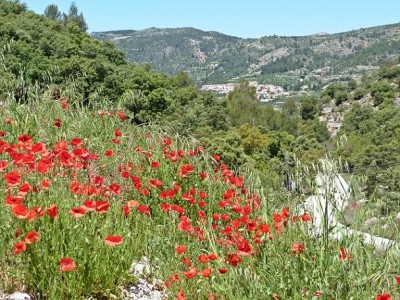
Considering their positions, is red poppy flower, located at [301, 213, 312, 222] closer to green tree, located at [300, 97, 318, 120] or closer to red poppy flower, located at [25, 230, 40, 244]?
red poppy flower, located at [25, 230, 40, 244]

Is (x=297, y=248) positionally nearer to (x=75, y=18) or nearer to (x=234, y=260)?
(x=234, y=260)

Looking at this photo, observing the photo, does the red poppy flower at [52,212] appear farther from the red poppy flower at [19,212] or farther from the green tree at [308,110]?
the green tree at [308,110]

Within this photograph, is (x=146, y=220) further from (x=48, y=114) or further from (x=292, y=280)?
(x=48, y=114)

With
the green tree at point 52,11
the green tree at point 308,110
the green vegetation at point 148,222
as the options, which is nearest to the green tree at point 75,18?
the green tree at point 52,11

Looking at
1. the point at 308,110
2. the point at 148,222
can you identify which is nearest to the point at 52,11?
the point at 308,110

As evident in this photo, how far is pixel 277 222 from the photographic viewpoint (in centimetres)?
280

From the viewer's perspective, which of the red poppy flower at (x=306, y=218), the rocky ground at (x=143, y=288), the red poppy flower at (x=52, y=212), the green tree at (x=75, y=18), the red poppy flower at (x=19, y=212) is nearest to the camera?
the red poppy flower at (x=19, y=212)

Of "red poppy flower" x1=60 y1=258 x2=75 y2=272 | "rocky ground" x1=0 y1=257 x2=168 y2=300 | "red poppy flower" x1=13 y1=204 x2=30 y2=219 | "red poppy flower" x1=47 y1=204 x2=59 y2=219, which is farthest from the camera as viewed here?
"rocky ground" x1=0 y1=257 x2=168 y2=300

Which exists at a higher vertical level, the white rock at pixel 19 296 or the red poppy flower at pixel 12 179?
the red poppy flower at pixel 12 179

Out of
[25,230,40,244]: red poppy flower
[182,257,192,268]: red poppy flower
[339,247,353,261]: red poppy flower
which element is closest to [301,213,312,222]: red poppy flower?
[339,247,353,261]: red poppy flower

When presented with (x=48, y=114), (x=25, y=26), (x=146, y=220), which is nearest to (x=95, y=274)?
(x=146, y=220)

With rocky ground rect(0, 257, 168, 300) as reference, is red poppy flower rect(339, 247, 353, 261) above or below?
above

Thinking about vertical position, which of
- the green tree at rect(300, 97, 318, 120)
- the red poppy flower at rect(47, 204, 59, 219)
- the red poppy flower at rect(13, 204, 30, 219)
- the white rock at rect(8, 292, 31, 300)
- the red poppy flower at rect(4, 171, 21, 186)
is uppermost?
the red poppy flower at rect(4, 171, 21, 186)

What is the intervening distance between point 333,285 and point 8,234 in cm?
163
